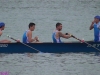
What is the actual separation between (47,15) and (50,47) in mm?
29688

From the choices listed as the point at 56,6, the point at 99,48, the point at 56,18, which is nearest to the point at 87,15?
the point at 56,18

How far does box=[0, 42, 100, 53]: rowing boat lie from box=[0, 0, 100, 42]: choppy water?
8546 millimetres

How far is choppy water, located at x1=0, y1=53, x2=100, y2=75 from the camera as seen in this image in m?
27.3

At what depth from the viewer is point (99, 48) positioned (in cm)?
3142

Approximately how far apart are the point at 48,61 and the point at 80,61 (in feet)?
5.18

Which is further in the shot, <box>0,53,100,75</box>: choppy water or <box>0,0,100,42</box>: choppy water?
<box>0,0,100,42</box>: choppy water

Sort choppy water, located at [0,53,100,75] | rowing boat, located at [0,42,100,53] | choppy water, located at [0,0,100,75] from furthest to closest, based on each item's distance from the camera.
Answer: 1. rowing boat, located at [0,42,100,53]
2. choppy water, located at [0,0,100,75]
3. choppy water, located at [0,53,100,75]

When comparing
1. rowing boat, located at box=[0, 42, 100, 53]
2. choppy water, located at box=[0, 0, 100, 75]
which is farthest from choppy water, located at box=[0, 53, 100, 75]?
rowing boat, located at box=[0, 42, 100, 53]

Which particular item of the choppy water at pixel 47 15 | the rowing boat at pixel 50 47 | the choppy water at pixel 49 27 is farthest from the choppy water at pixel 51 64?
the choppy water at pixel 47 15

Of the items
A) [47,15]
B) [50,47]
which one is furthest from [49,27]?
[50,47]

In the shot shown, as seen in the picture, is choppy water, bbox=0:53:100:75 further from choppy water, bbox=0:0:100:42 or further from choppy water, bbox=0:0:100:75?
choppy water, bbox=0:0:100:42

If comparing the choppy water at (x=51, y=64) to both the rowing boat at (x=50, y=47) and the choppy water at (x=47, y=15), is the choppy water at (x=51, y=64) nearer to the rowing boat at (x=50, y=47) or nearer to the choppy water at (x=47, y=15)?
the rowing boat at (x=50, y=47)

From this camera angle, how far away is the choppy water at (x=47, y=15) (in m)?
45.8

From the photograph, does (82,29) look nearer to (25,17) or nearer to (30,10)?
(25,17)
